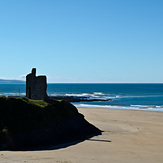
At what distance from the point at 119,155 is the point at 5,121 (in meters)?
6.69

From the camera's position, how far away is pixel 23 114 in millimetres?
16828

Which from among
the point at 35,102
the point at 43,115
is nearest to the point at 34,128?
the point at 43,115

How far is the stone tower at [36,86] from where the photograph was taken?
20156 millimetres

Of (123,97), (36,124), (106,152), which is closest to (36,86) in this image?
(36,124)

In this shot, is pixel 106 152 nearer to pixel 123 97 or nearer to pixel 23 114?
pixel 23 114

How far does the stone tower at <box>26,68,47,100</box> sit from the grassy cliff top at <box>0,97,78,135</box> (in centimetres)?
110

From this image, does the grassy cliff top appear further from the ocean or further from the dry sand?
the ocean

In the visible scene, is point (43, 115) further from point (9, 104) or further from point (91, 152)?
point (91, 152)

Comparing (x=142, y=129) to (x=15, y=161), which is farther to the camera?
(x=142, y=129)

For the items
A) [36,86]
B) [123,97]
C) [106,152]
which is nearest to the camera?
[106,152]

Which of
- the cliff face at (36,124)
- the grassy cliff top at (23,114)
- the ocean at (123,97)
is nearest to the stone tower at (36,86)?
the cliff face at (36,124)

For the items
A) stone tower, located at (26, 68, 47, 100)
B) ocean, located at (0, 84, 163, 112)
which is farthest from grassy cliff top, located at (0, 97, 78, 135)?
ocean, located at (0, 84, 163, 112)

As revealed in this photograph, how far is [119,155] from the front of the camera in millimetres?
14359

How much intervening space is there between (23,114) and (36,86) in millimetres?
3824
